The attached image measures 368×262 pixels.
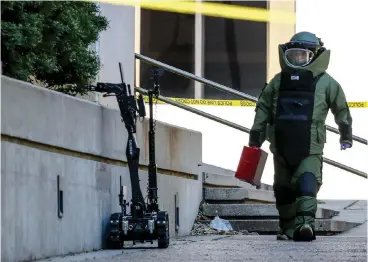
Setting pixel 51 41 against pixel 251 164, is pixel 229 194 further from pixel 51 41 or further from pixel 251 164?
pixel 51 41

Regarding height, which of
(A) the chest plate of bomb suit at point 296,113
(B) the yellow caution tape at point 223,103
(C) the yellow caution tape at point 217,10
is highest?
(C) the yellow caution tape at point 217,10

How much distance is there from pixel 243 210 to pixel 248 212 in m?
0.06

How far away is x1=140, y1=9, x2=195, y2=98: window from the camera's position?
17.2 m

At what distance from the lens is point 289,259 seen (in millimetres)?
7883

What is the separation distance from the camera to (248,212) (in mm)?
12789

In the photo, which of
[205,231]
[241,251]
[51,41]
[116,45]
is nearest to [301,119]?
[241,251]

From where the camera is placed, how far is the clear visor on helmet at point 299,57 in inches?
420

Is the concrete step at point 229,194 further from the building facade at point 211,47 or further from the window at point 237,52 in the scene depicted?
the window at point 237,52

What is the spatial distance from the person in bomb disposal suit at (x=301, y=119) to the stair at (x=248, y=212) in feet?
5.39

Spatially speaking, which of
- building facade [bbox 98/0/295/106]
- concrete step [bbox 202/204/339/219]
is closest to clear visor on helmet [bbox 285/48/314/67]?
concrete step [bbox 202/204/339/219]

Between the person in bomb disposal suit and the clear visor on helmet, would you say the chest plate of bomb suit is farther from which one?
the clear visor on helmet

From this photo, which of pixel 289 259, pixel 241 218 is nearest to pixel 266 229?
pixel 241 218

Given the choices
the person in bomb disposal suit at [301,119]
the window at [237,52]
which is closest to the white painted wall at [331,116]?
the window at [237,52]

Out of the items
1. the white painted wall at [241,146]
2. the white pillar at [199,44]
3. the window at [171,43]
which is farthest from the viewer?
the white pillar at [199,44]
